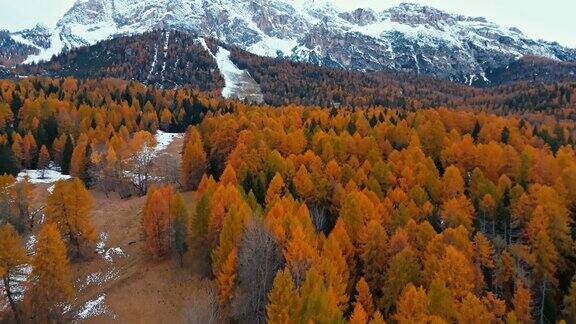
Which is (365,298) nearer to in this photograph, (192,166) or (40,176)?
(192,166)

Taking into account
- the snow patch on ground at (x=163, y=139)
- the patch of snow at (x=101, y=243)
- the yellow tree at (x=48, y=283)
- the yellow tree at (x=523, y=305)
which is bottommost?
the patch of snow at (x=101, y=243)

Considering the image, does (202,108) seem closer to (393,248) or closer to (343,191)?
(343,191)

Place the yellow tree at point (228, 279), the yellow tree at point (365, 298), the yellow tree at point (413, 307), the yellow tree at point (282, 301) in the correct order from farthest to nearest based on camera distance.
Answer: the yellow tree at point (228, 279) → the yellow tree at point (365, 298) → the yellow tree at point (413, 307) → the yellow tree at point (282, 301)

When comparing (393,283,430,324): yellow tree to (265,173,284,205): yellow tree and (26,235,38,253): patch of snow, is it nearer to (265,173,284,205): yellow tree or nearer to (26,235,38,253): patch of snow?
(265,173,284,205): yellow tree

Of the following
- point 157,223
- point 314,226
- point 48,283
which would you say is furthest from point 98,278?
point 314,226

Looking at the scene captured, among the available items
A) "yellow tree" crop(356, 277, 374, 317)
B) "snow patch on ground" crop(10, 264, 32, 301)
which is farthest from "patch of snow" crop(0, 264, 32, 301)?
"yellow tree" crop(356, 277, 374, 317)

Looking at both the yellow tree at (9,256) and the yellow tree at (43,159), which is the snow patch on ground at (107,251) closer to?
the yellow tree at (9,256)

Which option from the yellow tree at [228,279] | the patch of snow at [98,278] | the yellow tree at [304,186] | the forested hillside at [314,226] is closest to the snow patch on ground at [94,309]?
the forested hillside at [314,226]
